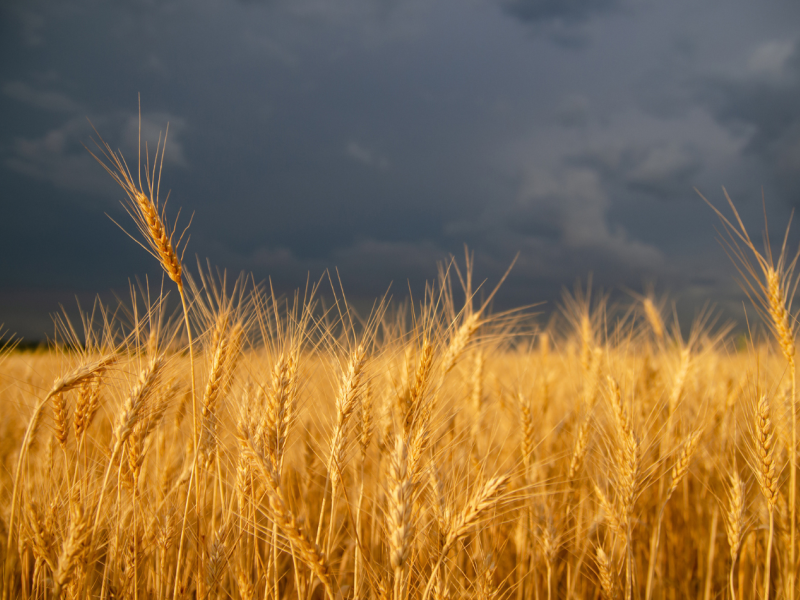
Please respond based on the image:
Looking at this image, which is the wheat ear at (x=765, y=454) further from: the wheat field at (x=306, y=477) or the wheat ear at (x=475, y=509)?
the wheat ear at (x=475, y=509)

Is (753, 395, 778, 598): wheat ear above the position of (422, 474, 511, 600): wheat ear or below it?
above

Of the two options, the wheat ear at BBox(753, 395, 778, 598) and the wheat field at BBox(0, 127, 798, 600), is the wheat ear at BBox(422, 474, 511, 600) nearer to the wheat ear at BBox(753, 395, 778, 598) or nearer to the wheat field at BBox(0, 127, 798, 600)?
the wheat field at BBox(0, 127, 798, 600)

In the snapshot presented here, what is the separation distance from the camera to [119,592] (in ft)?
6.17

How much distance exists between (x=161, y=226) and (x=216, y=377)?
0.71 meters

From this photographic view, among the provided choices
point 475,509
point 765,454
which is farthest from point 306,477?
point 765,454

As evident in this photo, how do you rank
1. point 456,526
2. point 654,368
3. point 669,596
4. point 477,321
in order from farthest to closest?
point 654,368 < point 669,596 < point 477,321 < point 456,526

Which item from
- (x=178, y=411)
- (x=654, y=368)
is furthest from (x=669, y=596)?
Result: (x=178, y=411)

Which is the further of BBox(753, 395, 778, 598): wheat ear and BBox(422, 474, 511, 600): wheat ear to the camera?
BBox(753, 395, 778, 598): wheat ear

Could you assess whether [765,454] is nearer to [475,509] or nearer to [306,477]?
[475,509]

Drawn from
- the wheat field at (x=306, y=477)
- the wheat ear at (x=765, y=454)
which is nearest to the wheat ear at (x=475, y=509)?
the wheat field at (x=306, y=477)

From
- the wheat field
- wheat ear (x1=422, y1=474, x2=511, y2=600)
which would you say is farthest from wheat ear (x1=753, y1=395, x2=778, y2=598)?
wheat ear (x1=422, y1=474, x2=511, y2=600)

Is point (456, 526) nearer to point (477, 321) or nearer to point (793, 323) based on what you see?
point (477, 321)

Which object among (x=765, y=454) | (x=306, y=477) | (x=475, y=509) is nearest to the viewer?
(x=475, y=509)

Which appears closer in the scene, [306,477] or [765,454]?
[765,454]
